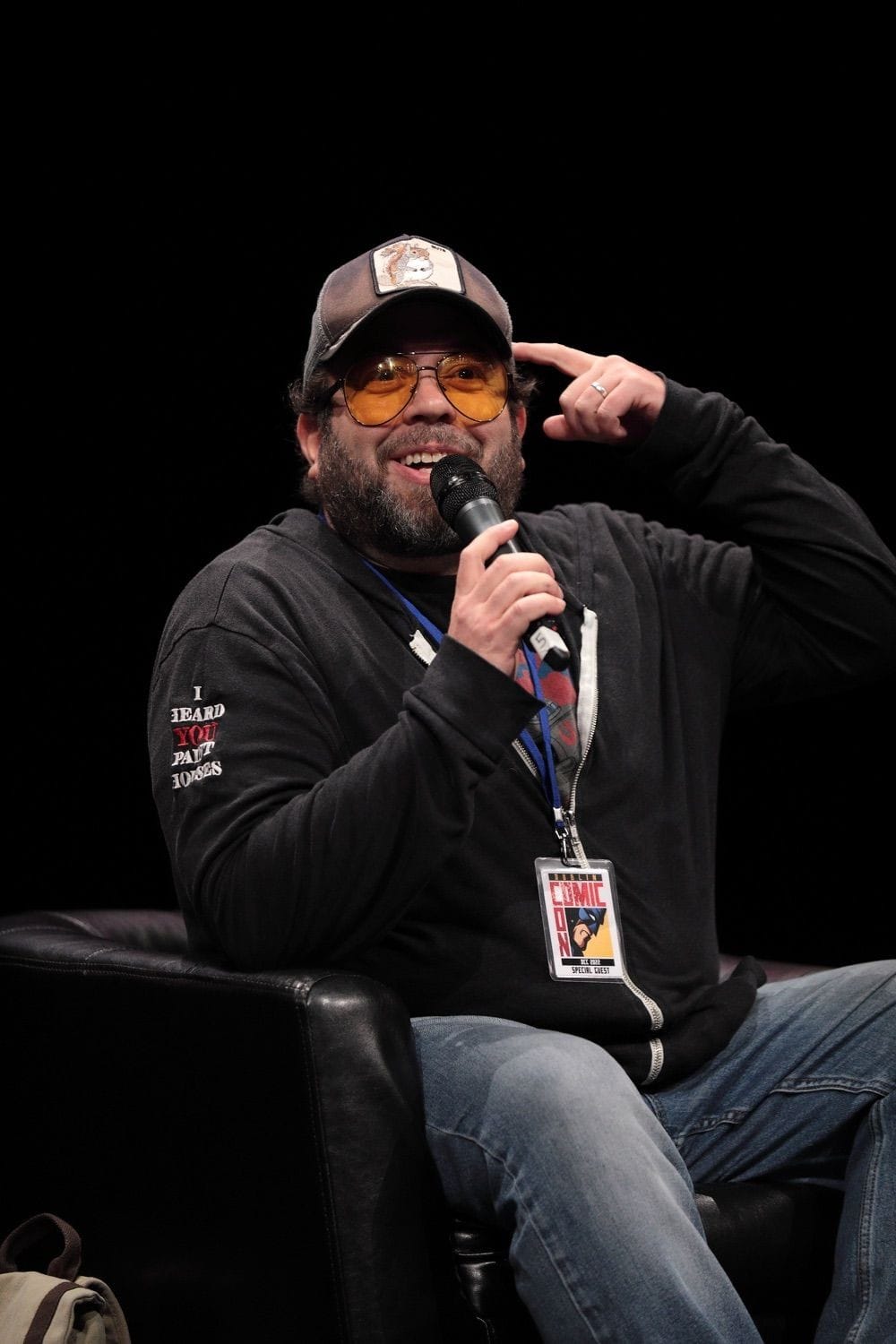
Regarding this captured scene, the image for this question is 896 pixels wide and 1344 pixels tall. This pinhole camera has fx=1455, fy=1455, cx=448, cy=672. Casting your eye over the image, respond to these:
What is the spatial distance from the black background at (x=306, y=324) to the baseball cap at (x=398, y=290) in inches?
43.4

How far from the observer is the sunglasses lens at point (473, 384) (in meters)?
1.75

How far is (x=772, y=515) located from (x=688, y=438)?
0.14 meters

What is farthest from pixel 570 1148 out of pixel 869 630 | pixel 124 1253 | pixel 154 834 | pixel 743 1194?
pixel 154 834

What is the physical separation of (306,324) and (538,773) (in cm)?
155

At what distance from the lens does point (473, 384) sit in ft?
5.78

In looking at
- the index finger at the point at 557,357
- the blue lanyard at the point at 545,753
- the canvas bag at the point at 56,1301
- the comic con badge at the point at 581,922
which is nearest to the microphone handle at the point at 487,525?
the blue lanyard at the point at 545,753

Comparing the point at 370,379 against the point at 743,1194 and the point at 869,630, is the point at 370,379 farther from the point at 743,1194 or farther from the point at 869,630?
the point at 743,1194

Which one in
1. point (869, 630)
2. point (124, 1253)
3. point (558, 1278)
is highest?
point (869, 630)

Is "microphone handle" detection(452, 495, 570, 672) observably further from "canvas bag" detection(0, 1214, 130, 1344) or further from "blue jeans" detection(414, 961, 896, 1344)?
"canvas bag" detection(0, 1214, 130, 1344)

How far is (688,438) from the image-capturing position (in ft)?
5.89

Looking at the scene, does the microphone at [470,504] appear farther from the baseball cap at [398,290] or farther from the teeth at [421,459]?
the baseball cap at [398,290]

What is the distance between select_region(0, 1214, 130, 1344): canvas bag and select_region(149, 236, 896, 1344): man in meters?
0.39

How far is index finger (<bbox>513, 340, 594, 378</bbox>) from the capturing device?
1813 millimetres

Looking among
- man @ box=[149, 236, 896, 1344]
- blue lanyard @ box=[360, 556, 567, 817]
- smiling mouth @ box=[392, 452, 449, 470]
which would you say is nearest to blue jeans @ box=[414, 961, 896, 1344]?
man @ box=[149, 236, 896, 1344]
